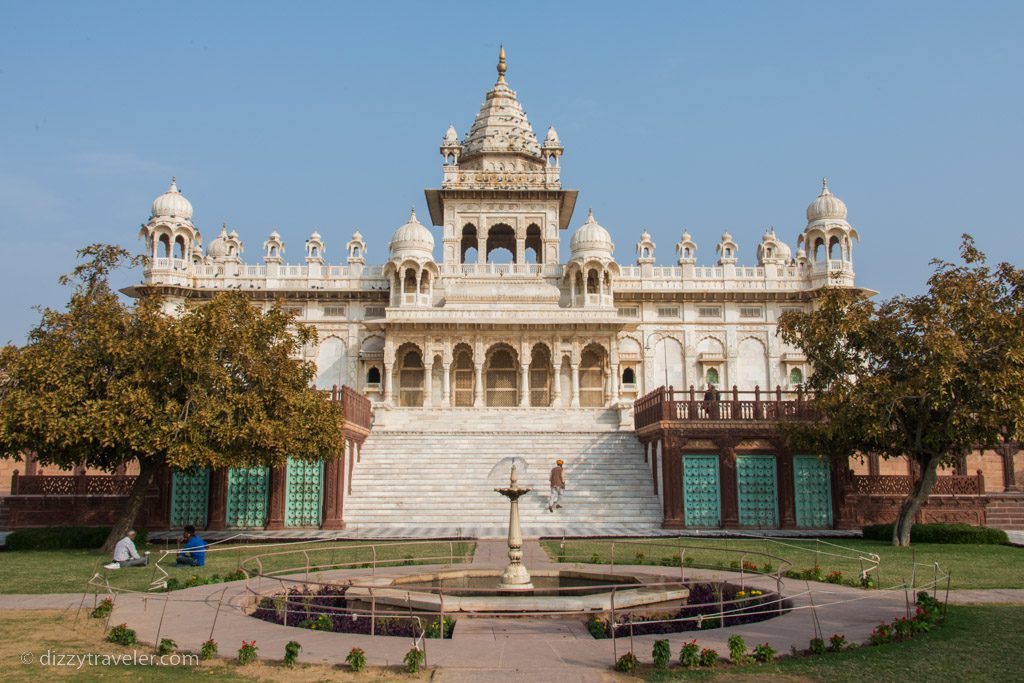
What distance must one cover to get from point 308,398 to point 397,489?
243 inches

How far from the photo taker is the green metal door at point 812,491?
2375cm

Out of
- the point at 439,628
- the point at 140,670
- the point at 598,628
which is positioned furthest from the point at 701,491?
the point at 140,670

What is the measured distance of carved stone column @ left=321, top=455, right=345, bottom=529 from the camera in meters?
23.1

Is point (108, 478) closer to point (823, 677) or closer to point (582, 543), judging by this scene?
point (582, 543)

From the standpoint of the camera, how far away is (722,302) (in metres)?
44.2

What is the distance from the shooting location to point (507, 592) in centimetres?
1255

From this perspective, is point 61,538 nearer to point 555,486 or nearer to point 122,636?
point 122,636

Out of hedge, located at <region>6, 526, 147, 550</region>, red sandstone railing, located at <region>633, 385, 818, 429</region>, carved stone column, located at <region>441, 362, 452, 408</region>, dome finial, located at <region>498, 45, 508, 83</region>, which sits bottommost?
hedge, located at <region>6, 526, 147, 550</region>

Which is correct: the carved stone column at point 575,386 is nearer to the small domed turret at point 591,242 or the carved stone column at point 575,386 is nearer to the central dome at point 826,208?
the small domed turret at point 591,242

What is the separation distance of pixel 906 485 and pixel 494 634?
1758cm

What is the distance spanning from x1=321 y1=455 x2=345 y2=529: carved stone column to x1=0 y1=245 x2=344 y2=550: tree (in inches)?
147

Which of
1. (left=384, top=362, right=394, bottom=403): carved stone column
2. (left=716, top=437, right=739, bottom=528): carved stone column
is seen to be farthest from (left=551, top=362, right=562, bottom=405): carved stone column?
(left=716, top=437, right=739, bottom=528): carved stone column

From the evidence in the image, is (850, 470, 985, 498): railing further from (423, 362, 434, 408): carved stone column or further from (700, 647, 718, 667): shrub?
(423, 362, 434, 408): carved stone column

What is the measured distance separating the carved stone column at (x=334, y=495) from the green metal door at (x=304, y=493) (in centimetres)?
28
